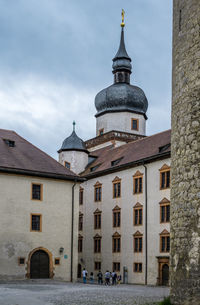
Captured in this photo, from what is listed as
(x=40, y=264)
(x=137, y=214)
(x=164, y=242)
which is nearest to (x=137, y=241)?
(x=137, y=214)

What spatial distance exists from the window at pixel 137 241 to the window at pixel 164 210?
2.70 meters

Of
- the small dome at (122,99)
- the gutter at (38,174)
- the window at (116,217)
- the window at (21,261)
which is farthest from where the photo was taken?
the small dome at (122,99)

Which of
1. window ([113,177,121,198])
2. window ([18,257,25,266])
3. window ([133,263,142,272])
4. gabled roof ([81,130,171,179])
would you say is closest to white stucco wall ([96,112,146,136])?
gabled roof ([81,130,171,179])

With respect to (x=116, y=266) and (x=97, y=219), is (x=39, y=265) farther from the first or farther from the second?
(x=97, y=219)

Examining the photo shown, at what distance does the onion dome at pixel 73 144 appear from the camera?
45819mm

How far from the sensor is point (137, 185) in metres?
35.4

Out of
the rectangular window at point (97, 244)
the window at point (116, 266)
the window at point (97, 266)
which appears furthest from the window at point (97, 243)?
the window at point (116, 266)

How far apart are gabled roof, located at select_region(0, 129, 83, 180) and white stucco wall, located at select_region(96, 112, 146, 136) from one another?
53.6 feet

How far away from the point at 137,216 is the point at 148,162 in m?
4.02

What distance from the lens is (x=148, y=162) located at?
34.4 metres

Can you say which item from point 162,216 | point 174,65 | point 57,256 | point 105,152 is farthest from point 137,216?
point 174,65

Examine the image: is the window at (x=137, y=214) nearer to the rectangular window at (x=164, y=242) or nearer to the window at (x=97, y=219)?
the rectangular window at (x=164, y=242)

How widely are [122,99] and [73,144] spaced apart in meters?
8.28

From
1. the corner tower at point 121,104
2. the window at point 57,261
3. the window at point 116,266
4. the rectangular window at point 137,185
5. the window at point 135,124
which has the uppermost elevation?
the corner tower at point 121,104
